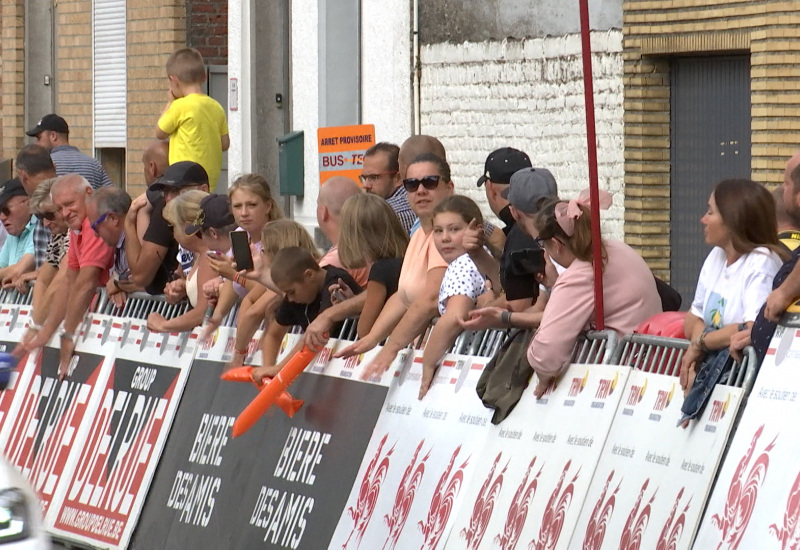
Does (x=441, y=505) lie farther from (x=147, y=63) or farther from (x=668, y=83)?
(x=147, y=63)

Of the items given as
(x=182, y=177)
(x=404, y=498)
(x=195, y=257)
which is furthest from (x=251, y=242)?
(x=404, y=498)

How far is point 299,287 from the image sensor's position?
32.2 ft

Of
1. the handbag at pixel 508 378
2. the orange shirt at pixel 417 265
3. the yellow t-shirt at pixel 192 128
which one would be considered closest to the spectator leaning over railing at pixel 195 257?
the orange shirt at pixel 417 265

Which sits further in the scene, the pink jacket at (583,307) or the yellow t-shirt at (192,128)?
the yellow t-shirt at (192,128)

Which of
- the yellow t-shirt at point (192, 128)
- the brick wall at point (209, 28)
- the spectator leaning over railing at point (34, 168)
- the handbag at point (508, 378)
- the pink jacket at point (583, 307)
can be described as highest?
the brick wall at point (209, 28)

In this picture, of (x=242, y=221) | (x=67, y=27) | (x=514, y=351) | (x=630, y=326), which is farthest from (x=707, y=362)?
(x=67, y=27)

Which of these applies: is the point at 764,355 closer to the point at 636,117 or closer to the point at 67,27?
the point at 636,117

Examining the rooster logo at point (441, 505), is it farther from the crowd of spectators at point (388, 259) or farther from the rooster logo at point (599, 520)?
the rooster logo at point (599, 520)

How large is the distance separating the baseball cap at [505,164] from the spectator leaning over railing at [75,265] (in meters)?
4.08

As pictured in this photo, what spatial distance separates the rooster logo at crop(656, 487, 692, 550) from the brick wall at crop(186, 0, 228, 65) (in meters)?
15.1

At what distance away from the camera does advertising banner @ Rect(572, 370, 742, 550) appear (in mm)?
6840

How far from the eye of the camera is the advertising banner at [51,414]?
12539 millimetres

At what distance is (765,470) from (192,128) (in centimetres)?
825

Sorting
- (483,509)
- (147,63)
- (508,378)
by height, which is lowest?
(483,509)
